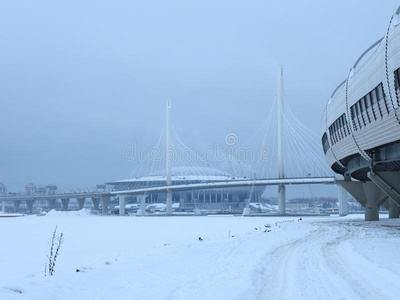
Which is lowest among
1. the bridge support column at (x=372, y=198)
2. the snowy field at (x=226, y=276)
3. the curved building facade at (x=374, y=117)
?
the snowy field at (x=226, y=276)

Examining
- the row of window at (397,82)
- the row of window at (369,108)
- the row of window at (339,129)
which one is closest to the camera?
the row of window at (397,82)

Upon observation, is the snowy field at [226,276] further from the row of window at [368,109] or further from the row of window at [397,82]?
the row of window at [368,109]

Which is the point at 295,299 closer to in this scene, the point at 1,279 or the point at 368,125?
the point at 1,279

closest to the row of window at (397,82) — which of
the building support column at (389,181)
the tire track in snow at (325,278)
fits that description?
the tire track in snow at (325,278)

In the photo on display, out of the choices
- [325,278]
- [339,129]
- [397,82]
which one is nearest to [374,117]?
[397,82]

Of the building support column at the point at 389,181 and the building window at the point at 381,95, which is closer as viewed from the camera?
the building window at the point at 381,95

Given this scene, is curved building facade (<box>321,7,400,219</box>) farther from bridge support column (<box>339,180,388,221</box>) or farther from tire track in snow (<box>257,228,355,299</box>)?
tire track in snow (<box>257,228,355,299</box>)

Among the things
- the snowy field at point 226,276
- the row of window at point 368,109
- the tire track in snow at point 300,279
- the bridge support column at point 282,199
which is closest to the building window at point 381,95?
the row of window at point 368,109

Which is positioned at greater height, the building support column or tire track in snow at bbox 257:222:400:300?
the building support column

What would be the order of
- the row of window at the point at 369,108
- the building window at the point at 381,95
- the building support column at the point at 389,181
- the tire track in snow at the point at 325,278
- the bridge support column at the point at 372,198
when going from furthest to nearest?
the bridge support column at the point at 372,198 < the building support column at the point at 389,181 < the row of window at the point at 369,108 < the building window at the point at 381,95 < the tire track in snow at the point at 325,278

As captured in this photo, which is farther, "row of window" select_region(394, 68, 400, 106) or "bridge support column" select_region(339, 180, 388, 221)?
"bridge support column" select_region(339, 180, 388, 221)

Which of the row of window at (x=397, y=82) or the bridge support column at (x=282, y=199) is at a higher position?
the row of window at (x=397, y=82)

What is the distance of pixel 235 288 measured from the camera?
33.5 ft

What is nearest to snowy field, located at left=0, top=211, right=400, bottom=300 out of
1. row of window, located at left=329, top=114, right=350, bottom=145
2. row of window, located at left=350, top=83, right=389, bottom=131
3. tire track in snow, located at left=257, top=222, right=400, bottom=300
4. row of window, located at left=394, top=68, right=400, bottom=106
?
tire track in snow, located at left=257, top=222, right=400, bottom=300
